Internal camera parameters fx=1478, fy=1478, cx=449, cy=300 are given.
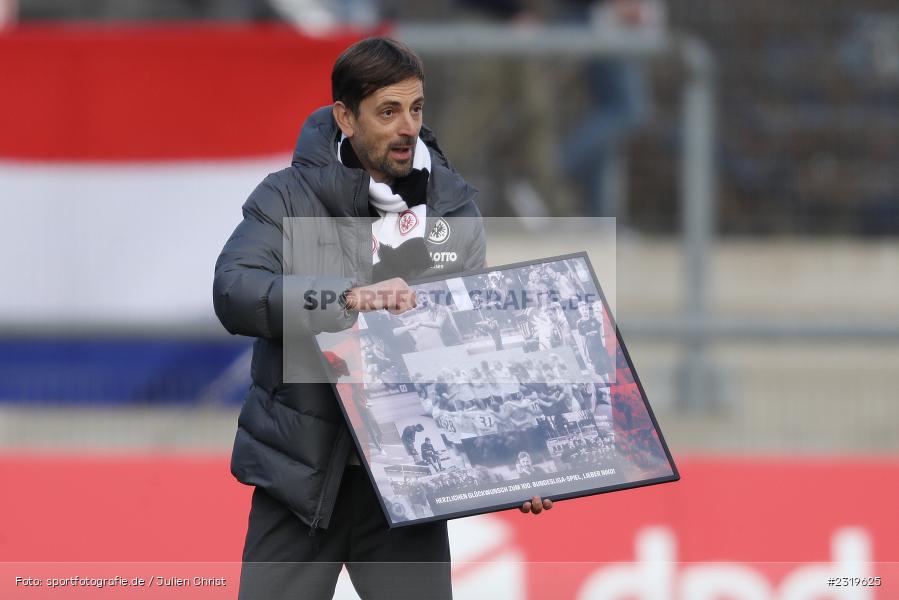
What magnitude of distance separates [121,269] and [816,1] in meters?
5.58

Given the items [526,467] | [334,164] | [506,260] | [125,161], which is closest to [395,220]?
[334,164]

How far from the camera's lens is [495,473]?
10.6 ft

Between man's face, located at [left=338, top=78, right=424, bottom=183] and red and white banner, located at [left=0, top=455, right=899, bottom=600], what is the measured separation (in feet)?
7.39

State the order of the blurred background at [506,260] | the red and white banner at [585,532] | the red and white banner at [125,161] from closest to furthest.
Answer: the red and white banner at [585,532], the blurred background at [506,260], the red and white banner at [125,161]

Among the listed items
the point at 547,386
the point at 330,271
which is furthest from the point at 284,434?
the point at 547,386

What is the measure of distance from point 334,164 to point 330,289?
0.36 metres

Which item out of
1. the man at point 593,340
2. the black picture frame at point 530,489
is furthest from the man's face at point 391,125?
the man at point 593,340

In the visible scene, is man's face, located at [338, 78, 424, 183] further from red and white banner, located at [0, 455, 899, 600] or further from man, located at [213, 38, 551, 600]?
red and white banner, located at [0, 455, 899, 600]

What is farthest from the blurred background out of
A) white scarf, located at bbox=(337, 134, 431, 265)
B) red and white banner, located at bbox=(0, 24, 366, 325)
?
white scarf, located at bbox=(337, 134, 431, 265)

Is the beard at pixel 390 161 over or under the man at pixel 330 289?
over

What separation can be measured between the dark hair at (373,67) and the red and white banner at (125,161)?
3.69 m

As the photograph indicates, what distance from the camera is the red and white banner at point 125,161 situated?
274 inches

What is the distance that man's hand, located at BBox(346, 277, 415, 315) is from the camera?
312 cm

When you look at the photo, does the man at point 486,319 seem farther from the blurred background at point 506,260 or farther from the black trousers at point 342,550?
the blurred background at point 506,260
